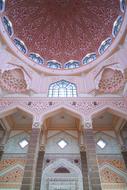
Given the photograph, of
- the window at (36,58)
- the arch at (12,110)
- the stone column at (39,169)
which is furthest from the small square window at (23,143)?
the window at (36,58)

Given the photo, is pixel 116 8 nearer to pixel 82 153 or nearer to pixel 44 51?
pixel 44 51

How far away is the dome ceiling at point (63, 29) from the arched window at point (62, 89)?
1661mm

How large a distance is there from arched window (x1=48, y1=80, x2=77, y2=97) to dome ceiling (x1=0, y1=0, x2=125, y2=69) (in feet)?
5.45

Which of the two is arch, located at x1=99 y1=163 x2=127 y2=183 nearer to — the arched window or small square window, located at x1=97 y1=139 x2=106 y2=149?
small square window, located at x1=97 y1=139 x2=106 y2=149

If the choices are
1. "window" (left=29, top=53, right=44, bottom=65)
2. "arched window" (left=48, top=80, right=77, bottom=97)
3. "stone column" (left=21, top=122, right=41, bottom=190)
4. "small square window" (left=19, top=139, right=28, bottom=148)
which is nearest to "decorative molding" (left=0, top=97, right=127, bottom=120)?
"stone column" (left=21, top=122, right=41, bottom=190)

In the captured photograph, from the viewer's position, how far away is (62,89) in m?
11.0

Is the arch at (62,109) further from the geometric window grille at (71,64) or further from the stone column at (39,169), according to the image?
the geometric window grille at (71,64)

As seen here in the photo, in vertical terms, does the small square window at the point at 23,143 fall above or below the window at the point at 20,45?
below

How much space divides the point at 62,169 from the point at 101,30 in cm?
1005

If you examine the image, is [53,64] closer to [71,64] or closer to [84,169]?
[71,64]

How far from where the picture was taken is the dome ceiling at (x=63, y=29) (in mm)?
10984

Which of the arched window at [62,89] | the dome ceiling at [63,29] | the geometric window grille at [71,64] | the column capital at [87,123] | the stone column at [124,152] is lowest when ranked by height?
the stone column at [124,152]

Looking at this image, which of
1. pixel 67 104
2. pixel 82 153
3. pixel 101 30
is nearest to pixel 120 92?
pixel 67 104

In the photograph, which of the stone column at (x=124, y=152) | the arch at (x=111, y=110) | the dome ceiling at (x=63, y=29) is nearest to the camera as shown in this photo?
the arch at (x=111, y=110)
